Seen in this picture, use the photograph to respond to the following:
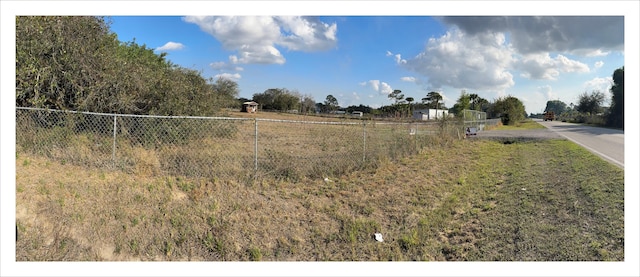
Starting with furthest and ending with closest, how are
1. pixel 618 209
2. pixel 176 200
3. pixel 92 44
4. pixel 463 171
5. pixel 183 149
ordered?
pixel 463 171 < pixel 92 44 < pixel 183 149 < pixel 176 200 < pixel 618 209

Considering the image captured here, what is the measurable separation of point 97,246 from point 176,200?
1146 mm

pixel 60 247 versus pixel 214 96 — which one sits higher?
pixel 214 96

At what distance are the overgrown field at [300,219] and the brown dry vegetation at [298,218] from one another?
14mm

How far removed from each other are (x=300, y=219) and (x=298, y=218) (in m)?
0.04

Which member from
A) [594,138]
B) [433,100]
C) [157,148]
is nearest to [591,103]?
[433,100]

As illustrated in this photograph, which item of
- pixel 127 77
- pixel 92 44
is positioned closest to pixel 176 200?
pixel 127 77

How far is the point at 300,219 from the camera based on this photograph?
428 cm

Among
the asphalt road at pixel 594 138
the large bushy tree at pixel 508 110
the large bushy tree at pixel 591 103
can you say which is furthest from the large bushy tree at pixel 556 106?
the asphalt road at pixel 594 138

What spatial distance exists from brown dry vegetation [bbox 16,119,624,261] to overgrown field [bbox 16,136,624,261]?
0.05 feet

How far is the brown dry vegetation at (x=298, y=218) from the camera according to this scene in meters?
3.42

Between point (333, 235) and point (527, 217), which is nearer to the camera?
point (333, 235)

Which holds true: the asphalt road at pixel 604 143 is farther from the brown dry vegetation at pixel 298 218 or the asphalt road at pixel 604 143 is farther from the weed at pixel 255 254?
the weed at pixel 255 254

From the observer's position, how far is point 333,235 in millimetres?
3910

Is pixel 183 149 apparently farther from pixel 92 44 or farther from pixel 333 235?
pixel 333 235
